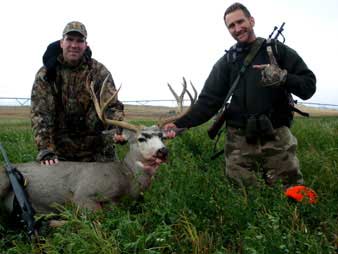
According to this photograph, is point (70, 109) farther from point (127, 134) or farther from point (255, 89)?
point (255, 89)

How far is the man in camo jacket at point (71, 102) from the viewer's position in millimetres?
6242

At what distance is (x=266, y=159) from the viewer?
5.51 meters

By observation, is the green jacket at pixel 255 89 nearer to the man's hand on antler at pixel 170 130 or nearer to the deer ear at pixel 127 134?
the man's hand on antler at pixel 170 130

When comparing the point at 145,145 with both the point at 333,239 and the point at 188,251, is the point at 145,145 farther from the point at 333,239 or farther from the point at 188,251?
the point at 333,239

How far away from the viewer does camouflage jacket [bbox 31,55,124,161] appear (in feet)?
21.1

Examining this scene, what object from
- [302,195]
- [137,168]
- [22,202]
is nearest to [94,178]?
[137,168]

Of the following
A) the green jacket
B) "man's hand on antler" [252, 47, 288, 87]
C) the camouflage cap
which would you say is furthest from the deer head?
"man's hand on antler" [252, 47, 288, 87]

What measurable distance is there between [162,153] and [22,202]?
1.63m

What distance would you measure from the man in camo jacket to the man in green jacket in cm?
159

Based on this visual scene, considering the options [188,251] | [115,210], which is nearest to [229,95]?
[115,210]

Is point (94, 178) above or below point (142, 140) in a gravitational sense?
below

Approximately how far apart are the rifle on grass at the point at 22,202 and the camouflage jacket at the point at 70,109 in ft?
3.65

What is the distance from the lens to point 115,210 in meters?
4.39

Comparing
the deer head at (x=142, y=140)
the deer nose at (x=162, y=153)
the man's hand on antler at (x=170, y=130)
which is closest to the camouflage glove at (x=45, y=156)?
the deer head at (x=142, y=140)
